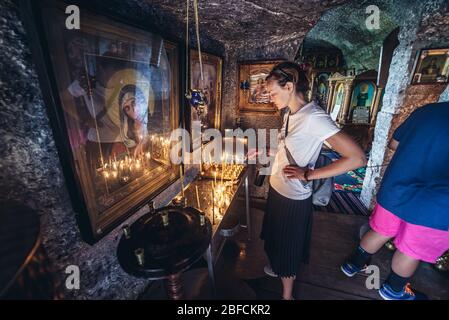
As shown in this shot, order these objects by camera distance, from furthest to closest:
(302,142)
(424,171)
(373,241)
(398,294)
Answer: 1. (373,241)
2. (398,294)
3. (424,171)
4. (302,142)

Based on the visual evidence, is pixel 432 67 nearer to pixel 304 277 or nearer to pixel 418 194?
pixel 418 194

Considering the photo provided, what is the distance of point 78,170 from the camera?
131 cm

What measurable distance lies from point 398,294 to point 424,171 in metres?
1.68

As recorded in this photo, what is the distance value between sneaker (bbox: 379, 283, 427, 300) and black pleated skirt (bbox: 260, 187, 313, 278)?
4.72 ft

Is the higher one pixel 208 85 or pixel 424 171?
pixel 208 85

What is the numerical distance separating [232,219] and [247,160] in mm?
1101

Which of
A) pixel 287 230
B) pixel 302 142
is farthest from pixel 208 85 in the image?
pixel 287 230

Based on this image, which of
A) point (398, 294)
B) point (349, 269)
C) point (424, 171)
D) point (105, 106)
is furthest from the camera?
point (349, 269)

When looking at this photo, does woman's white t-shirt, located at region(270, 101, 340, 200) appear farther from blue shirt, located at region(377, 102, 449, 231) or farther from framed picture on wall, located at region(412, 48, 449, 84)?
framed picture on wall, located at region(412, 48, 449, 84)

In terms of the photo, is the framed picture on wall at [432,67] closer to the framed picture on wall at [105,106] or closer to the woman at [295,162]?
the woman at [295,162]

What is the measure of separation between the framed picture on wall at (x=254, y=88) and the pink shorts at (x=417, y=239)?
2.76 metres

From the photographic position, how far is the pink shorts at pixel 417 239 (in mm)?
2148

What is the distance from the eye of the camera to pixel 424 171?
212 centimetres
